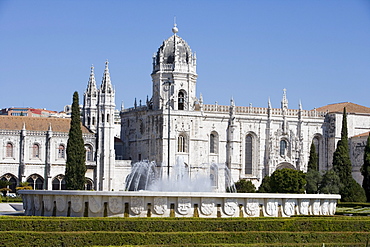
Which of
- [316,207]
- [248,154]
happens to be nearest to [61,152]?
[248,154]

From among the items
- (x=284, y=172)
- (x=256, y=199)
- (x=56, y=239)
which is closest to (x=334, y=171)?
(x=284, y=172)

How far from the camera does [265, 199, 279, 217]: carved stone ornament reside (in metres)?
33.0

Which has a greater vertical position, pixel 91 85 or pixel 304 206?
pixel 91 85

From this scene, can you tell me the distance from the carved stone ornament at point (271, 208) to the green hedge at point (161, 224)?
3.80 metres

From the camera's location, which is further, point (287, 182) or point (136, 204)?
point (287, 182)

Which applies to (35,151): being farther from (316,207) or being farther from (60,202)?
(316,207)

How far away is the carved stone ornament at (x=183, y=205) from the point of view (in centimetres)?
3127

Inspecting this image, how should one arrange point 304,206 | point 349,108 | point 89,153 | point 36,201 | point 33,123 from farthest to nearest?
point 349,108
point 89,153
point 33,123
point 304,206
point 36,201

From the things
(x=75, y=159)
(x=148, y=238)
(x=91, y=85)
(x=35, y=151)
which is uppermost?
(x=91, y=85)

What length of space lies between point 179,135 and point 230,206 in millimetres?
41334

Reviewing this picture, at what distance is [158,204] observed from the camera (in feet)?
102

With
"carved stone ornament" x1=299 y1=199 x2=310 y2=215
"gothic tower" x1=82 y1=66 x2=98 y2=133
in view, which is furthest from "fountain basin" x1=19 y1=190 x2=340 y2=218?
"gothic tower" x1=82 y1=66 x2=98 y2=133

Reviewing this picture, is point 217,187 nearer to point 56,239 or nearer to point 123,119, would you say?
point 123,119

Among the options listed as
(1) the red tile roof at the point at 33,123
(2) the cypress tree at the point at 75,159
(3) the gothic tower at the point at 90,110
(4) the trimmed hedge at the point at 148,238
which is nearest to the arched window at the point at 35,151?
(1) the red tile roof at the point at 33,123
